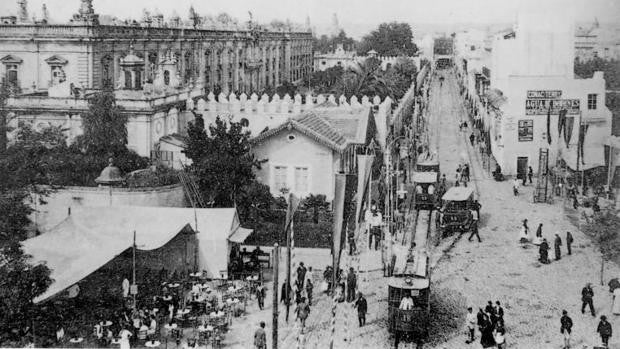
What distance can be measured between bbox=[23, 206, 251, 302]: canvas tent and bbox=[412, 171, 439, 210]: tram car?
12901 millimetres

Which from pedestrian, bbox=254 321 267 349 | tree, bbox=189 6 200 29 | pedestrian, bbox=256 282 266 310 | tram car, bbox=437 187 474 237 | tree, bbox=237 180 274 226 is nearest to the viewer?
pedestrian, bbox=254 321 267 349

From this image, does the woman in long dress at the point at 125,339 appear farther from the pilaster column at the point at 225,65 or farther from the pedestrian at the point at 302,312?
the pilaster column at the point at 225,65

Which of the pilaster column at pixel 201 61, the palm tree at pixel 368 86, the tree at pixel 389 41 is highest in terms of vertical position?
the tree at pixel 389 41

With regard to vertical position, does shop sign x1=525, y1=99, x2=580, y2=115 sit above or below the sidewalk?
above

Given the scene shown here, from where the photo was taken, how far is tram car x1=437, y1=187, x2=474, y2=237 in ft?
110

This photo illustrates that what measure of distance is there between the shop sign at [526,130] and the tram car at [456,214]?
13371mm

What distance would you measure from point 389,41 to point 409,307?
72996 millimetres

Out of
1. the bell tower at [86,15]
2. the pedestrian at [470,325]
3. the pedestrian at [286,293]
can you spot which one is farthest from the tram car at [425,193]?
the bell tower at [86,15]

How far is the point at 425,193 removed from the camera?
38.2 meters

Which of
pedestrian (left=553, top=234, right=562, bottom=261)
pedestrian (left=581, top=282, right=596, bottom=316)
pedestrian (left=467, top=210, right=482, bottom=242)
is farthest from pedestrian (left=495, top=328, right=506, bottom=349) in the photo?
pedestrian (left=467, top=210, right=482, bottom=242)

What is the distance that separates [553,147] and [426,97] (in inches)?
1734

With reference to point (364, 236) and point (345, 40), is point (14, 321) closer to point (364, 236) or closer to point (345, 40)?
point (364, 236)

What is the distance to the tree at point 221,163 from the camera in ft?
105

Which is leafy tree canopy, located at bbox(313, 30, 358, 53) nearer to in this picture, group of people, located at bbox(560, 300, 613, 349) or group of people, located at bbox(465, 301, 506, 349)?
group of people, located at bbox(465, 301, 506, 349)
